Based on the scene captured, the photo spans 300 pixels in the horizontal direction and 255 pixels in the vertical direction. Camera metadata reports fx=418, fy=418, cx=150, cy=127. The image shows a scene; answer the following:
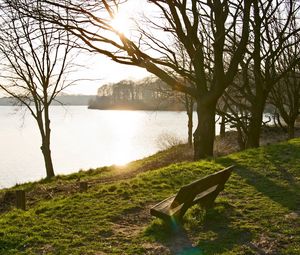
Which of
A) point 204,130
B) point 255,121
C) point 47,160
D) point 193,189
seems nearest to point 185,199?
point 193,189

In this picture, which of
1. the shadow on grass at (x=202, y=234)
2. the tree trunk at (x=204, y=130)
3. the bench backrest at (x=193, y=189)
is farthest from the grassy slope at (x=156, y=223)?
the tree trunk at (x=204, y=130)

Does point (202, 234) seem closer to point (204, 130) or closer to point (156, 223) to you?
point (156, 223)

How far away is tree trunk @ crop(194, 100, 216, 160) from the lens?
13.4 m

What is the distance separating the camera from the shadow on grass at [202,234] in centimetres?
564

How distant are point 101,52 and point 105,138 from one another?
3341cm

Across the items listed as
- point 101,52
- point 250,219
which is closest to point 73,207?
point 250,219

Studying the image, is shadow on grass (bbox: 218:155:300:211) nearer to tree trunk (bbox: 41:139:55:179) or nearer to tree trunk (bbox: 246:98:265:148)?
tree trunk (bbox: 246:98:265:148)

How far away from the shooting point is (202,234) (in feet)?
20.3

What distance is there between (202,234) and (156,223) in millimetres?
771

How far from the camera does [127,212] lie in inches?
296

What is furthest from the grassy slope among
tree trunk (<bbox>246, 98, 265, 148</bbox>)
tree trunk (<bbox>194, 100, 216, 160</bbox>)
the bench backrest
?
tree trunk (<bbox>246, 98, 265, 148</bbox>)

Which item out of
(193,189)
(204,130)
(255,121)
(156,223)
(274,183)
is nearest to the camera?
(193,189)

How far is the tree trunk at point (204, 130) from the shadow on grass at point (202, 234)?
651 cm

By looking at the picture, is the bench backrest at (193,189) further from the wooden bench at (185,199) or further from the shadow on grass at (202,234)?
the shadow on grass at (202,234)
